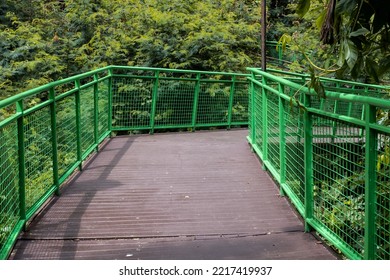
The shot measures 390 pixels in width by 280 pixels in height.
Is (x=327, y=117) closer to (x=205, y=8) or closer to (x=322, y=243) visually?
(x=322, y=243)

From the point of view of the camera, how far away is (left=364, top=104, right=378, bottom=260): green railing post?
3229 mm

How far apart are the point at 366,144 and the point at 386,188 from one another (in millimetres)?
289

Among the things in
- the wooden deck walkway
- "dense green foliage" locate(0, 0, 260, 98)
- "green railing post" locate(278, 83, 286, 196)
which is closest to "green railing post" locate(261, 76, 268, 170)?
the wooden deck walkway

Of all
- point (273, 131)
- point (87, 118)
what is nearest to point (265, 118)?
point (273, 131)

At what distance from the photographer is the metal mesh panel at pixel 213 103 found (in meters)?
11.7

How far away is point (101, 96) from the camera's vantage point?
30.4 ft

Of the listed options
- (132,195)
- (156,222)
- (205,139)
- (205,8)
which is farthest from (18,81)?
(156,222)

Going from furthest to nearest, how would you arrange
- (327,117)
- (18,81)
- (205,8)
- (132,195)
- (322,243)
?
(205,8) → (18,81) → (132,195) → (322,243) → (327,117)

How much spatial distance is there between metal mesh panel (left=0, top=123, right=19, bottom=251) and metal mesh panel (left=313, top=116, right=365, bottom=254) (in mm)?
2525

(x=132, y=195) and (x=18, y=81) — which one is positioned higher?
(x=18, y=81)

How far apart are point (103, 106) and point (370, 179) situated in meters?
6.81

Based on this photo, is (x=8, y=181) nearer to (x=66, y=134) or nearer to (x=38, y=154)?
(x=38, y=154)

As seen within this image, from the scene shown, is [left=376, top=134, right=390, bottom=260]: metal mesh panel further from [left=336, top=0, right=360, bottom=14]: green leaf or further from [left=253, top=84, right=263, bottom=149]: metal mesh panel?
[left=253, top=84, right=263, bottom=149]: metal mesh panel

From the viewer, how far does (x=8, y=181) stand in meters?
4.33
